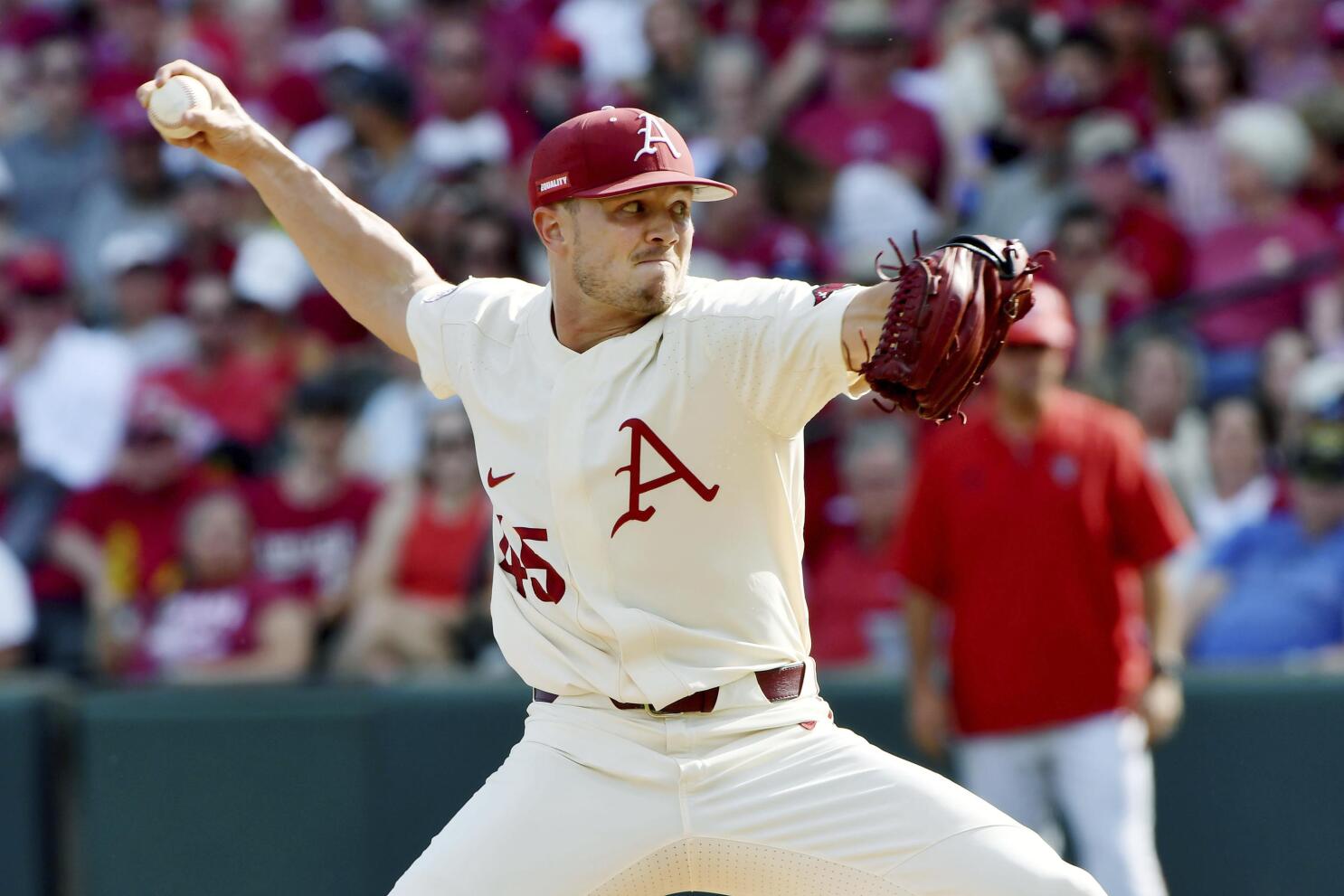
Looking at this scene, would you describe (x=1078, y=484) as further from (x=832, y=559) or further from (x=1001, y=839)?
(x=1001, y=839)

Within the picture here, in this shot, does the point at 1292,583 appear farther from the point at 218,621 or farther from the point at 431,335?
the point at 218,621

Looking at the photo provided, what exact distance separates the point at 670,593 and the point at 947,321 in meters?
0.78

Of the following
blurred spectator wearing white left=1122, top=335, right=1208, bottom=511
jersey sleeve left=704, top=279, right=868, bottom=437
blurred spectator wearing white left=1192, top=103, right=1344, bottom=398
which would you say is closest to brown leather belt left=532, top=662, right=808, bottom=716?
jersey sleeve left=704, top=279, right=868, bottom=437

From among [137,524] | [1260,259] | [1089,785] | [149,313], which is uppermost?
[149,313]

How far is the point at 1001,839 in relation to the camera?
131 inches

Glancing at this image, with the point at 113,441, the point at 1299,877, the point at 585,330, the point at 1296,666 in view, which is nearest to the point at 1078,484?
the point at 1296,666

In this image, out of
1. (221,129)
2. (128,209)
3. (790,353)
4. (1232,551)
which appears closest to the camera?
(790,353)

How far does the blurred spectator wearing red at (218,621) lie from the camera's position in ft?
23.0

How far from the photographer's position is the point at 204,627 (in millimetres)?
7137

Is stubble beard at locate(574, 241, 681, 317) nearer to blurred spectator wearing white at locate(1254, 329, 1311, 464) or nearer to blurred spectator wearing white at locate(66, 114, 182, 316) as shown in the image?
blurred spectator wearing white at locate(1254, 329, 1311, 464)

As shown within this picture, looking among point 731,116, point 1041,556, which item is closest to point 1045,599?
point 1041,556

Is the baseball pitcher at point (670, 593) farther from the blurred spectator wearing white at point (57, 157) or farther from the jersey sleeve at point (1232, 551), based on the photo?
the blurred spectator wearing white at point (57, 157)

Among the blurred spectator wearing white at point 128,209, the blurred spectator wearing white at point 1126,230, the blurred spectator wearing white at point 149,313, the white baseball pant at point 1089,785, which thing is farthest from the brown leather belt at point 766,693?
the blurred spectator wearing white at point 128,209

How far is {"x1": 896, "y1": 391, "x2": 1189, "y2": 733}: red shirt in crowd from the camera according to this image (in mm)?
5613
